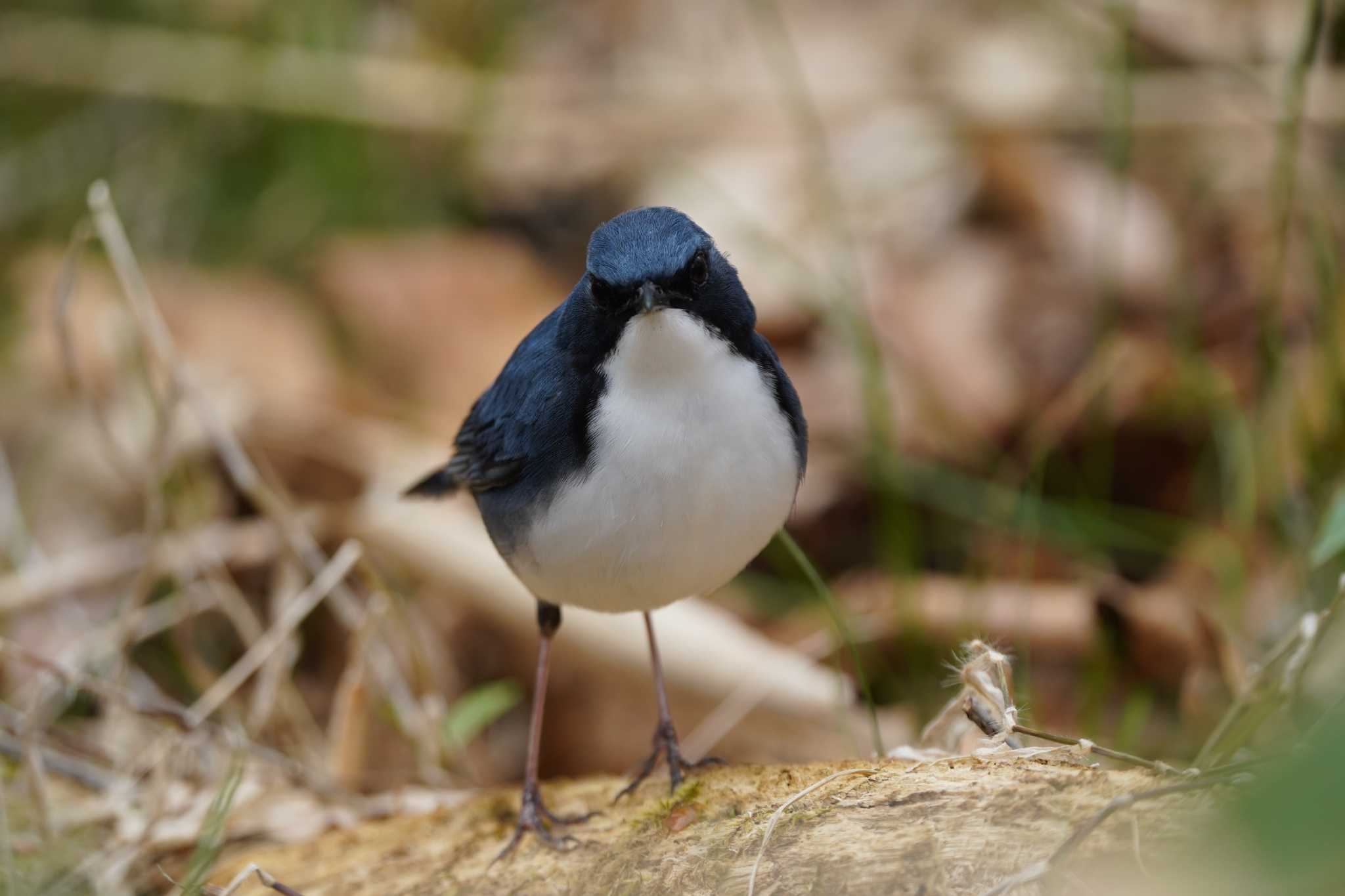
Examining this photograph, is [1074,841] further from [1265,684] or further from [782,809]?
[1265,684]

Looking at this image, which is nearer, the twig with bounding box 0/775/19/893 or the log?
the log

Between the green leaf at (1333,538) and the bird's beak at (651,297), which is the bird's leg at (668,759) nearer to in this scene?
the bird's beak at (651,297)

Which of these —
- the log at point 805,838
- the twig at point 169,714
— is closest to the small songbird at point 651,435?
the log at point 805,838

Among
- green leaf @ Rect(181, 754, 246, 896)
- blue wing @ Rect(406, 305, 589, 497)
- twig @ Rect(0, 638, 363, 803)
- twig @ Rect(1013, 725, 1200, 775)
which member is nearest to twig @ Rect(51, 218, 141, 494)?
twig @ Rect(0, 638, 363, 803)

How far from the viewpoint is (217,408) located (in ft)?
16.8

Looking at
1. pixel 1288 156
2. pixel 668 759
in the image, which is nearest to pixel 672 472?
pixel 668 759

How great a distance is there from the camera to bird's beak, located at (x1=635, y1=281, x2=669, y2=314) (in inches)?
93.4

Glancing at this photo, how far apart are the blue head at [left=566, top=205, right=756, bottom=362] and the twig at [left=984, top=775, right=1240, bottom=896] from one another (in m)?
1.14

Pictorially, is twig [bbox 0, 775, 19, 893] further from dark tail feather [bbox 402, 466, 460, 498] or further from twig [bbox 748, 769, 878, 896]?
twig [bbox 748, 769, 878, 896]

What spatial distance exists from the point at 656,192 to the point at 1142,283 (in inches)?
93.4

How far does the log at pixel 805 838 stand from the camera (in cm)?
182

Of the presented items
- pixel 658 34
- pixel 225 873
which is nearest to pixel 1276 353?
pixel 225 873

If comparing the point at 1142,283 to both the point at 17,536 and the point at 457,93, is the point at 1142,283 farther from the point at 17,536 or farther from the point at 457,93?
the point at 17,536

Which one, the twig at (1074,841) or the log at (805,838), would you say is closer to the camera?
the twig at (1074,841)
